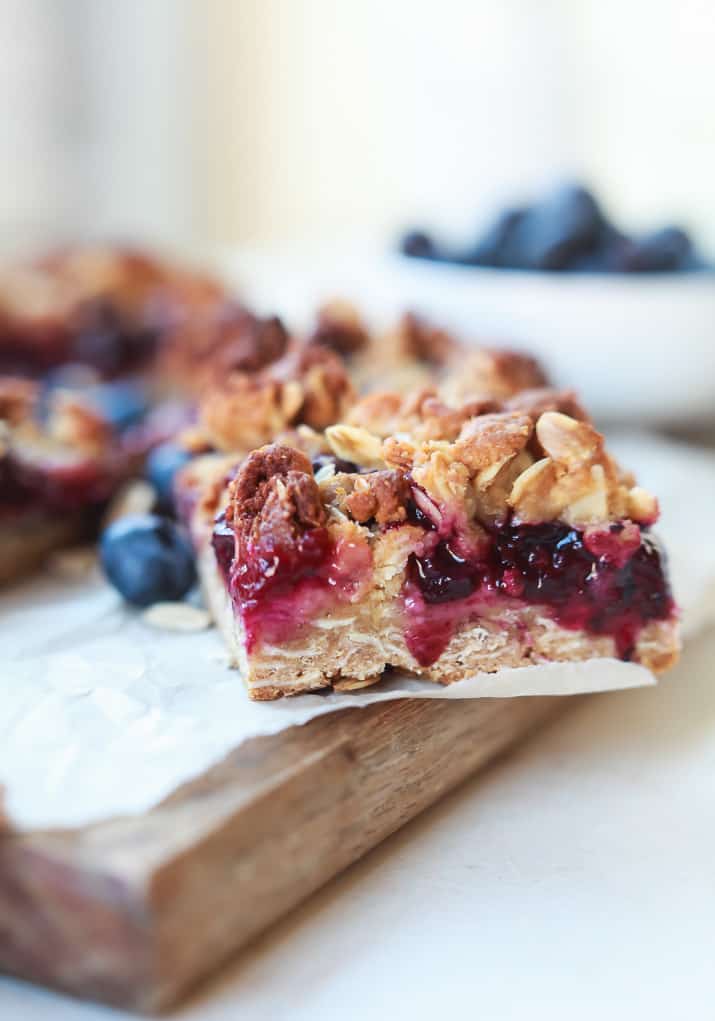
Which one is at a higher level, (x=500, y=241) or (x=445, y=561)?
(x=500, y=241)

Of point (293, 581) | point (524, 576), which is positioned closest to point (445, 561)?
point (524, 576)

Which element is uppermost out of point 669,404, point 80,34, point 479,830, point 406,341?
point 80,34

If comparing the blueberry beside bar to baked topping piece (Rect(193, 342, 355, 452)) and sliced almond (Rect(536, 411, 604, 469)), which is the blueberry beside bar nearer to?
sliced almond (Rect(536, 411, 604, 469))

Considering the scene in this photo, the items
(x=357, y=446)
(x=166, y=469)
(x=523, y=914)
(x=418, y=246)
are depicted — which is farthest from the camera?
(x=418, y=246)

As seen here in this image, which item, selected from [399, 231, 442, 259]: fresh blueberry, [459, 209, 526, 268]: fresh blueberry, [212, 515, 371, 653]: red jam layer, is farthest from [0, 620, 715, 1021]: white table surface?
[399, 231, 442, 259]: fresh blueberry

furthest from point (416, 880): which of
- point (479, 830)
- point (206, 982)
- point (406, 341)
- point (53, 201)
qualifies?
point (53, 201)

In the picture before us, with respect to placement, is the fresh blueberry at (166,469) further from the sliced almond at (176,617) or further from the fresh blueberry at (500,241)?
the fresh blueberry at (500,241)

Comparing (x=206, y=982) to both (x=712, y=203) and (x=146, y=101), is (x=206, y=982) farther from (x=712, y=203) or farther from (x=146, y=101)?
(x=146, y=101)

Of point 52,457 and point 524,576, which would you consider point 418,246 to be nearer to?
point 52,457
